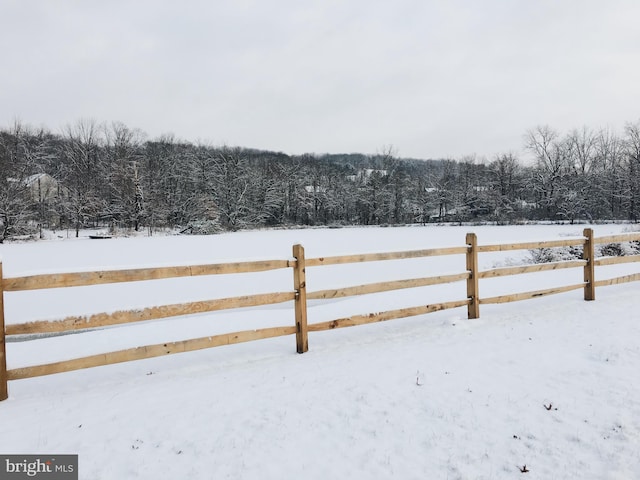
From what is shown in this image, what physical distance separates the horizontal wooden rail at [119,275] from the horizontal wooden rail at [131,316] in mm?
345

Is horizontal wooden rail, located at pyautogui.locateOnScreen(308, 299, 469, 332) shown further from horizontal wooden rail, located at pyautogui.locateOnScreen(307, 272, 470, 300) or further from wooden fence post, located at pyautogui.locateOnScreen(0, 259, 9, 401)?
wooden fence post, located at pyautogui.locateOnScreen(0, 259, 9, 401)

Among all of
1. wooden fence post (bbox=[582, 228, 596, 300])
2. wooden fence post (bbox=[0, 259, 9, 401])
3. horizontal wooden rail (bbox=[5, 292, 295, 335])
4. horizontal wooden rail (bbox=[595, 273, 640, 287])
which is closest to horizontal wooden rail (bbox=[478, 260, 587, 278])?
wooden fence post (bbox=[582, 228, 596, 300])

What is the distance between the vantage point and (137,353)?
4.23 metres

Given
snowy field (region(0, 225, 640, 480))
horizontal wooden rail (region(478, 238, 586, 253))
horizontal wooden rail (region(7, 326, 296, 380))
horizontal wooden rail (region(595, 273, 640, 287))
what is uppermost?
horizontal wooden rail (region(478, 238, 586, 253))

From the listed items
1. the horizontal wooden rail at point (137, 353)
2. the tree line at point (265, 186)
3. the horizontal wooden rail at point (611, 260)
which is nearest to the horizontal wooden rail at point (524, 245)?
the horizontal wooden rail at point (611, 260)

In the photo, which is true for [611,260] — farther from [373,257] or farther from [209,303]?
[209,303]

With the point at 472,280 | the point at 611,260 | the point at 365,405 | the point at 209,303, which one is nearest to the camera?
the point at 365,405

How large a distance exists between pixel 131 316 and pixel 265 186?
63.4m

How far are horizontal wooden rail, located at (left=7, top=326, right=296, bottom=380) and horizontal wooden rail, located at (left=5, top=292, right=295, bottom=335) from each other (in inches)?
12.7

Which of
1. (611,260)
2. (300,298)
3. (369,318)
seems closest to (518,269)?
(611,260)

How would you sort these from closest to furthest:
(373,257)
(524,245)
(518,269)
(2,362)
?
(2,362) → (373,257) → (518,269) → (524,245)

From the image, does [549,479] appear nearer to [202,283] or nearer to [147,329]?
[147,329]

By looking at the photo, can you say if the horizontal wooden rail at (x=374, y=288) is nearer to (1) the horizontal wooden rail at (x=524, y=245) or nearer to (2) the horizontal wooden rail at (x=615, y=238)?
(1) the horizontal wooden rail at (x=524, y=245)

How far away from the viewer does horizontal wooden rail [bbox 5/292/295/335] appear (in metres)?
3.88
